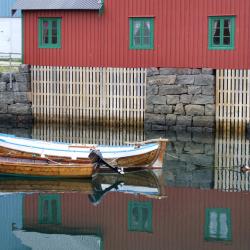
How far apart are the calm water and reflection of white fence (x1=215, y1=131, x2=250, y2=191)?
0.03 meters

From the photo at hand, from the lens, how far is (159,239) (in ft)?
62.3

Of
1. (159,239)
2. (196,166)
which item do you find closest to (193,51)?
(196,166)

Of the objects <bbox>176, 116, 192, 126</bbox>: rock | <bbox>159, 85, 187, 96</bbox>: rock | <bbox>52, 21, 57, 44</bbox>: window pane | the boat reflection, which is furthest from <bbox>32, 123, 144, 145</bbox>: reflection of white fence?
the boat reflection

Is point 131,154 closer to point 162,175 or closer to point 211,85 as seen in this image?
point 162,175

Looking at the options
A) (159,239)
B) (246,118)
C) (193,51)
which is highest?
(193,51)

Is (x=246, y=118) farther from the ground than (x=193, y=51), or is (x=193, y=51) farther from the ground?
(x=193, y=51)

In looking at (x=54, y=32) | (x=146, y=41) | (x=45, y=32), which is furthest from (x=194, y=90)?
(x=45, y=32)

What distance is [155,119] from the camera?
3275 cm

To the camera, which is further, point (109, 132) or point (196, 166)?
point (109, 132)

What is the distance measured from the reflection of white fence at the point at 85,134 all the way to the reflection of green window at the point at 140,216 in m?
8.14

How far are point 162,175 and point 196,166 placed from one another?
5.54 ft

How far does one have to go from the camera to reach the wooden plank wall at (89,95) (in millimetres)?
33250

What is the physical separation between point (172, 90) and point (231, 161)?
6.38 meters

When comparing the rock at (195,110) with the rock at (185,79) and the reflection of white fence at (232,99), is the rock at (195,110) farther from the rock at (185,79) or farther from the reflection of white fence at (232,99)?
the rock at (185,79)
